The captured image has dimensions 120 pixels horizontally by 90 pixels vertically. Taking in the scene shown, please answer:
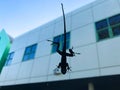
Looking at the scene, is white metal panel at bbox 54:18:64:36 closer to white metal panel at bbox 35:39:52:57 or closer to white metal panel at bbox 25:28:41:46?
white metal panel at bbox 35:39:52:57

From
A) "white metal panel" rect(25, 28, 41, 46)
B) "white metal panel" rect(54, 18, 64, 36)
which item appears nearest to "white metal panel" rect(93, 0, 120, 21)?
"white metal panel" rect(54, 18, 64, 36)

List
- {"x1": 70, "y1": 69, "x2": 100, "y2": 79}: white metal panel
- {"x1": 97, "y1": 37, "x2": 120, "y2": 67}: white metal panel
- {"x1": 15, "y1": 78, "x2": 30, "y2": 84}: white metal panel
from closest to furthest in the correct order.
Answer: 1. {"x1": 97, "y1": 37, "x2": 120, "y2": 67}: white metal panel
2. {"x1": 70, "y1": 69, "x2": 100, "y2": 79}: white metal panel
3. {"x1": 15, "y1": 78, "x2": 30, "y2": 84}: white metal panel

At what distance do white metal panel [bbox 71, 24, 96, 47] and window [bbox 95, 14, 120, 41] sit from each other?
37 cm

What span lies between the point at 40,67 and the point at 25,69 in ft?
5.65

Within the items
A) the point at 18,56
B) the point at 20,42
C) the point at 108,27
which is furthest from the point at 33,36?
the point at 108,27

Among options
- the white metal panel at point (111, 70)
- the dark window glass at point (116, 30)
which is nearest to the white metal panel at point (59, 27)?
the dark window glass at point (116, 30)

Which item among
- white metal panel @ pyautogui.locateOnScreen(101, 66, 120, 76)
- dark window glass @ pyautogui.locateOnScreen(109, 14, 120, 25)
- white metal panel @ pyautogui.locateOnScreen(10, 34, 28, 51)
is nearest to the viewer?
white metal panel @ pyautogui.locateOnScreen(101, 66, 120, 76)

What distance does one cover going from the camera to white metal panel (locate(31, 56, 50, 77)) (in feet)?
32.8

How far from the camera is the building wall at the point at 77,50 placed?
24.5 feet

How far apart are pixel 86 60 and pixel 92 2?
4446 millimetres

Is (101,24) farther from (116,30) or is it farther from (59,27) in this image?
(59,27)

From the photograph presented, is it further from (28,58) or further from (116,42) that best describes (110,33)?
(28,58)

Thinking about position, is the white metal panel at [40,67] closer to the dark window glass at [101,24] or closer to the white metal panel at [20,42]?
the white metal panel at [20,42]

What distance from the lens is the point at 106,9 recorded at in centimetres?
885
